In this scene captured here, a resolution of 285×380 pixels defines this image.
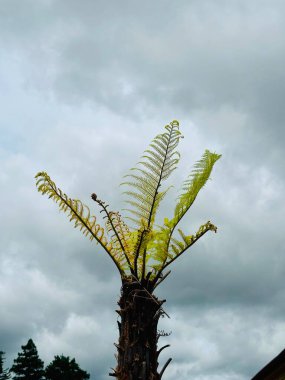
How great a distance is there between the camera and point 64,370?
30.7m

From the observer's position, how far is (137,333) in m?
5.04

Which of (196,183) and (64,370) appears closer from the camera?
(196,183)

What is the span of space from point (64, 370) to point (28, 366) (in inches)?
84.9

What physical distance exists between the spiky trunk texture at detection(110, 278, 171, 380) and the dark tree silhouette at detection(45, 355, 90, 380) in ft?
89.9

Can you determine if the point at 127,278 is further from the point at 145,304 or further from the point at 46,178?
the point at 46,178

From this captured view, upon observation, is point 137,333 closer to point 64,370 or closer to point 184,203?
point 184,203

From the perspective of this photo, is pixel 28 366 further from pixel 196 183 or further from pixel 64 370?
pixel 196 183

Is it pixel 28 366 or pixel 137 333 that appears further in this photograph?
pixel 28 366

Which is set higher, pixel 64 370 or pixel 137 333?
pixel 64 370

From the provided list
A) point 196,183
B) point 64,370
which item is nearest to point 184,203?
point 196,183

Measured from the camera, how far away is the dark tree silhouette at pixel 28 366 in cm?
3018

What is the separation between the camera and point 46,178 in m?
5.64

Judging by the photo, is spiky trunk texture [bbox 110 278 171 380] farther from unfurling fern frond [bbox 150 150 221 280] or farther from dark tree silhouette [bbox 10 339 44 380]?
dark tree silhouette [bbox 10 339 44 380]

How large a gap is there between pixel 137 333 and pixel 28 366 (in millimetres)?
27746
